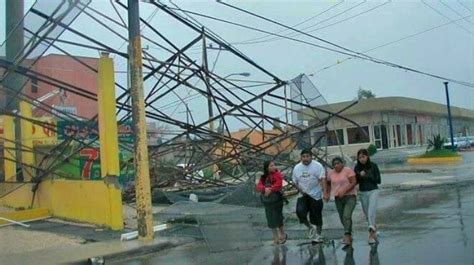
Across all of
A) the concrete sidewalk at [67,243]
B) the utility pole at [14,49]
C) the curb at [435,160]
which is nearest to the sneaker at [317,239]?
the concrete sidewalk at [67,243]

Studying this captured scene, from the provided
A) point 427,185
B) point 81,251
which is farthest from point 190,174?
point 81,251

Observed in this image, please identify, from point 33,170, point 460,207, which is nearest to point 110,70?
point 33,170

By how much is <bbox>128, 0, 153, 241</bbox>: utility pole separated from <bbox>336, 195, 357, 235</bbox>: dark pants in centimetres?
386

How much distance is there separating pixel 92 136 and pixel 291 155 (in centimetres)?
725

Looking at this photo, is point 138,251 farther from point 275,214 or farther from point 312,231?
point 312,231

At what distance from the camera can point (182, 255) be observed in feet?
33.2

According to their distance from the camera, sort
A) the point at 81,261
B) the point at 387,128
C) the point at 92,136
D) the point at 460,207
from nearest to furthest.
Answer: the point at 81,261
the point at 460,207
the point at 92,136
the point at 387,128

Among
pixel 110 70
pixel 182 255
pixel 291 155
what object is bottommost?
pixel 182 255

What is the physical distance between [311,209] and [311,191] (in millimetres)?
324

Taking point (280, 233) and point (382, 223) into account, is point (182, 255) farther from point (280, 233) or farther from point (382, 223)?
point (382, 223)

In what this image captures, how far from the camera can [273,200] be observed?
10.2 m

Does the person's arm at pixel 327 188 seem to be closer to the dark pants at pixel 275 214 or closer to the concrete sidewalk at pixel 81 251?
the dark pants at pixel 275 214

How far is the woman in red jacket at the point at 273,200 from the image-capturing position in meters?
10.1

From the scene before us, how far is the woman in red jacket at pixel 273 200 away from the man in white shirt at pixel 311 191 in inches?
14.4
